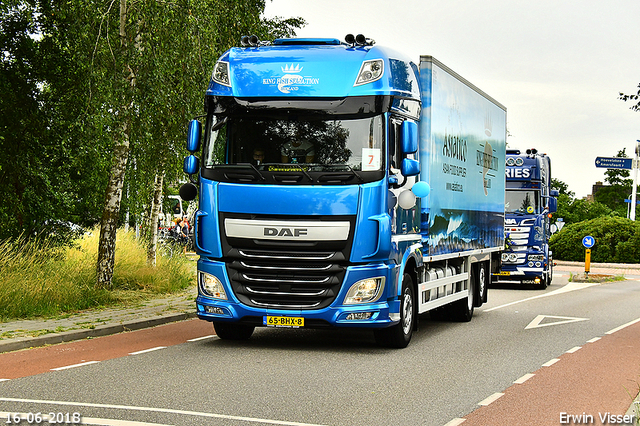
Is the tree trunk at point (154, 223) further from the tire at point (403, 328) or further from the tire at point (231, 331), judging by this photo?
the tire at point (403, 328)

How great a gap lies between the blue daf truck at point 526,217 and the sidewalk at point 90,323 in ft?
40.8

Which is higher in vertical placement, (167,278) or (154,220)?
(154,220)

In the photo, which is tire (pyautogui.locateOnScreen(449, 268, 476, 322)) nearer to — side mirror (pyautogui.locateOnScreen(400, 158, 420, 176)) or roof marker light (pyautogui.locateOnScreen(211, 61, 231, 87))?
side mirror (pyautogui.locateOnScreen(400, 158, 420, 176))

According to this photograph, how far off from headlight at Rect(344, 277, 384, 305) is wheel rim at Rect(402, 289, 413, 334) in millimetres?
855

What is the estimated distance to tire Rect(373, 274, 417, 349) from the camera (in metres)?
11.1

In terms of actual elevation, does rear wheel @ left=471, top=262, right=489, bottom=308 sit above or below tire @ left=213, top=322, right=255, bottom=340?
above


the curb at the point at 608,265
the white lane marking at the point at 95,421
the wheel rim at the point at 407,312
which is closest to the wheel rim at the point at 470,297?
the wheel rim at the point at 407,312

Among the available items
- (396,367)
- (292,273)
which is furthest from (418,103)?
(396,367)

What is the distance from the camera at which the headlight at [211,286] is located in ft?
35.2

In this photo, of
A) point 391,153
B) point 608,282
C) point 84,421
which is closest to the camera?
point 84,421

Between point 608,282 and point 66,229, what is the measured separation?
21204mm

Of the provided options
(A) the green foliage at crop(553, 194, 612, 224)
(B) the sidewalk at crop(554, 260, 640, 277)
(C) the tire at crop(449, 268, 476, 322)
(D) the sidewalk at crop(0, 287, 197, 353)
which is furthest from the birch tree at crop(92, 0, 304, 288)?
(A) the green foliage at crop(553, 194, 612, 224)

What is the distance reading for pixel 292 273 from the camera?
34.1 feet

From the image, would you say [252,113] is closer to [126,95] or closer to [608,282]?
[126,95]
